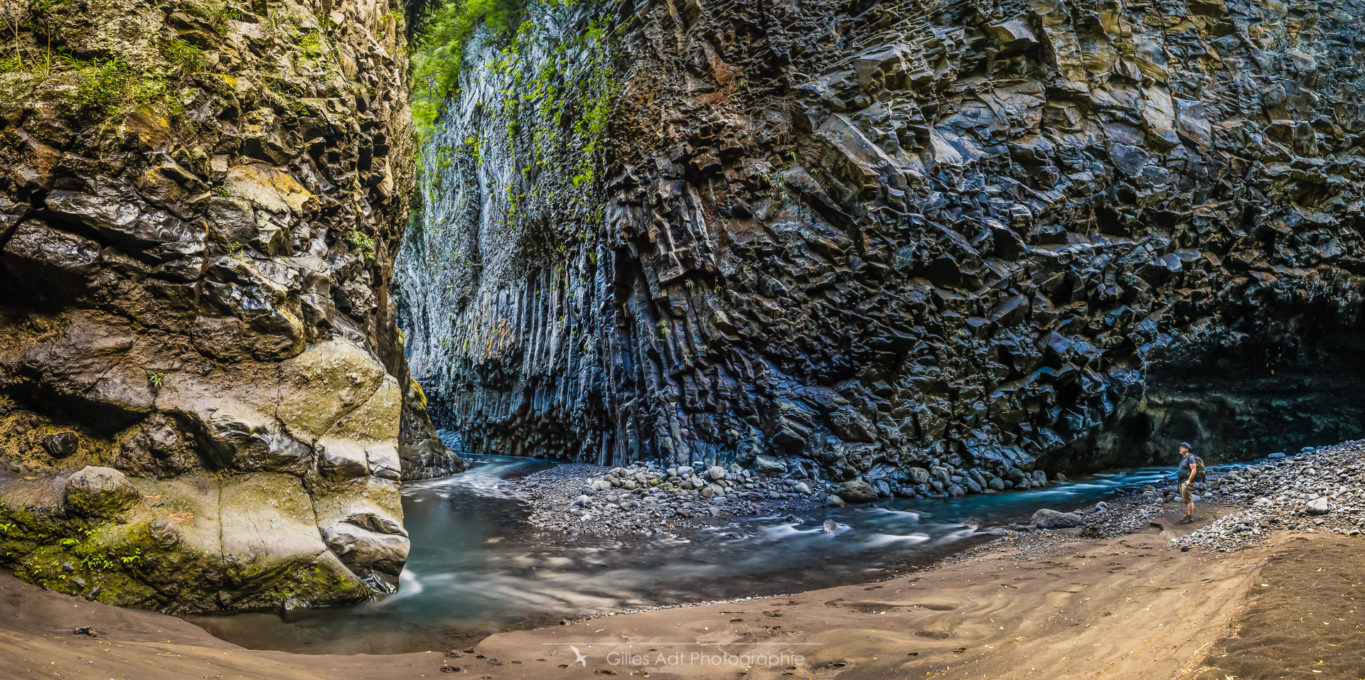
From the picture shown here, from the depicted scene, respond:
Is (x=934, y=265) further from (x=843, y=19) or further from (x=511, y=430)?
(x=511, y=430)

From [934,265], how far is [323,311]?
42.3 ft

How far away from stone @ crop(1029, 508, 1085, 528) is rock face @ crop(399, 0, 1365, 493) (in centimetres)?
343

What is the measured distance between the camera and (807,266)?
1666 centimetres

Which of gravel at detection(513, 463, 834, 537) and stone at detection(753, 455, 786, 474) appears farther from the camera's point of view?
stone at detection(753, 455, 786, 474)

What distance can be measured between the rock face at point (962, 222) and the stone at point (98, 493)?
11.2 m

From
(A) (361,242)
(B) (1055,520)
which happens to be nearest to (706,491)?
(B) (1055,520)

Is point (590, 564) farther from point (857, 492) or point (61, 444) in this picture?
point (857, 492)

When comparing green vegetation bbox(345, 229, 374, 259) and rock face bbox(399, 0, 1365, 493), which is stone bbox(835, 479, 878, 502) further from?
green vegetation bbox(345, 229, 374, 259)

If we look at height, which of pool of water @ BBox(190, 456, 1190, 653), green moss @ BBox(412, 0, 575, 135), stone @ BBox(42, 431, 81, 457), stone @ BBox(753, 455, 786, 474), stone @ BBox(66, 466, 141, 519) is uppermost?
green moss @ BBox(412, 0, 575, 135)

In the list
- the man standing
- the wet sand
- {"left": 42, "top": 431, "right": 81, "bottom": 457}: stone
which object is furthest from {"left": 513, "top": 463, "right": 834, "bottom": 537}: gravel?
{"left": 42, "top": 431, "right": 81, "bottom": 457}: stone

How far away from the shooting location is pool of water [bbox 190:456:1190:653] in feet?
23.5

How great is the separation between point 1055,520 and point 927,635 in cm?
662

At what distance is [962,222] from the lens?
16.5 meters

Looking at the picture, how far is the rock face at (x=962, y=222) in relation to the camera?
16266 millimetres
